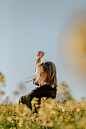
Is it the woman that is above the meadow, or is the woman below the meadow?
above

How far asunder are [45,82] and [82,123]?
228cm

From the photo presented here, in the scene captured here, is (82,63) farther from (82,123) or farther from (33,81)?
(33,81)

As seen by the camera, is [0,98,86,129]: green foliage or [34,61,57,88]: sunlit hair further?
[34,61,57,88]: sunlit hair

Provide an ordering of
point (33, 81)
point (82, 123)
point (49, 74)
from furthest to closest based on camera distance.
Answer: point (33, 81) < point (49, 74) < point (82, 123)

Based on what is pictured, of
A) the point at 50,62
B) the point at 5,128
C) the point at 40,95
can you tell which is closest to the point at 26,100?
the point at 40,95

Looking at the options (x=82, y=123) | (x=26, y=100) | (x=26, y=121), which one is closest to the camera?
(x=82, y=123)

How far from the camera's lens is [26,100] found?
280 cm

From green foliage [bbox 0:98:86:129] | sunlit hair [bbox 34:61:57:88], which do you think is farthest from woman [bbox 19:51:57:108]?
green foliage [bbox 0:98:86:129]

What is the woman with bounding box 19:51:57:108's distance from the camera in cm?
284

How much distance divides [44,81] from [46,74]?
14 centimetres

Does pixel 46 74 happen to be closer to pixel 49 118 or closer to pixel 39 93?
pixel 39 93

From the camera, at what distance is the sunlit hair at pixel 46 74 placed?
9.71 ft

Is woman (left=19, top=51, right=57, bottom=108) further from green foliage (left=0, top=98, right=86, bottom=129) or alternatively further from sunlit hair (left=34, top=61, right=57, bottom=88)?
green foliage (left=0, top=98, right=86, bottom=129)

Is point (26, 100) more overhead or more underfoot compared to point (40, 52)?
more underfoot
